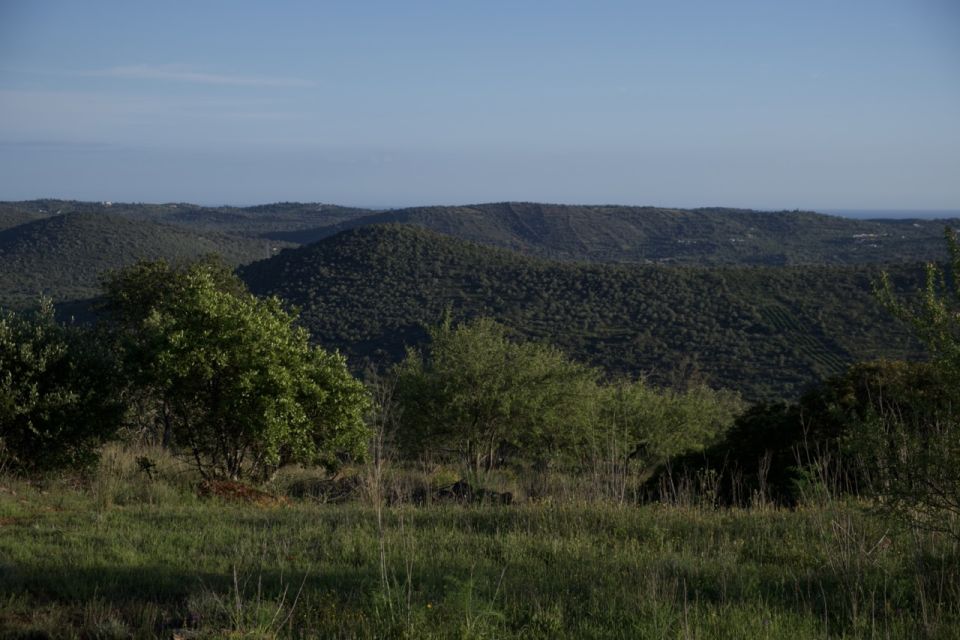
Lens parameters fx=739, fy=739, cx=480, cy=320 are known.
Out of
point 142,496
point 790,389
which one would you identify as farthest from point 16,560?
point 790,389

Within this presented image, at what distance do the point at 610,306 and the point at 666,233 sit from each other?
7300 centimetres

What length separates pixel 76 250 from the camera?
7112cm

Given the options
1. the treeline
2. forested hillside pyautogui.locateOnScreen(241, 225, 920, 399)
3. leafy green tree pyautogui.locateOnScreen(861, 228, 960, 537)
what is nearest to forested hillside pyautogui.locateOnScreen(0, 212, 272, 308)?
forested hillside pyautogui.locateOnScreen(241, 225, 920, 399)

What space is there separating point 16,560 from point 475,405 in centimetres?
1332

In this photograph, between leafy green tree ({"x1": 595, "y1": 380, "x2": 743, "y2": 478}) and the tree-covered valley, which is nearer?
the tree-covered valley

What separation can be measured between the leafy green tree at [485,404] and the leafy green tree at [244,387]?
615 cm

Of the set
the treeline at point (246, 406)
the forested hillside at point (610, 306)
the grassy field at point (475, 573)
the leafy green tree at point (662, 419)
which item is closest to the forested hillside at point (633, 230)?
the forested hillside at point (610, 306)

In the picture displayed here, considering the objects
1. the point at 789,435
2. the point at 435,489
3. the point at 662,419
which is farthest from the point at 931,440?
the point at 662,419

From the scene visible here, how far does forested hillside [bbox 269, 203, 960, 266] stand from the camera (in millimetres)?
99375

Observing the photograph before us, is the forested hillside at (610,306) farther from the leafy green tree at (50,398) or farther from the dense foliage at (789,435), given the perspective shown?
the leafy green tree at (50,398)

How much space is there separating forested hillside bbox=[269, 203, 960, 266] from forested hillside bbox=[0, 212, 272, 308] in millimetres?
35918

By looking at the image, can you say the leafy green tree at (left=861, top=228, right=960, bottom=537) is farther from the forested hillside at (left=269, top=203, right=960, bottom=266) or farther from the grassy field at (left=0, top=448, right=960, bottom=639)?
the forested hillside at (left=269, top=203, right=960, bottom=266)

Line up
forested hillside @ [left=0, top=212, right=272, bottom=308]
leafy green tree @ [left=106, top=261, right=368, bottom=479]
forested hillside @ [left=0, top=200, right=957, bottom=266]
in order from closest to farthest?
leafy green tree @ [left=106, top=261, right=368, bottom=479] < forested hillside @ [left=0, top=212, right=272, bottom=308] < forested hillside @ [left=0, top=200, right=957, bottom=266]

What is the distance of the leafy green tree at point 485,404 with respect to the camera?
18922 millimetres
